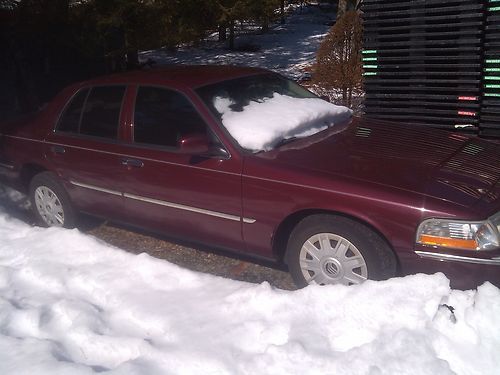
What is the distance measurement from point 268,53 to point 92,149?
13.9m

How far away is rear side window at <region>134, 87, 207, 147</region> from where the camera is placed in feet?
12.7

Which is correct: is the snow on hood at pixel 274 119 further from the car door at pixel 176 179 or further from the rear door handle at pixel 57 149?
the rear door handle at pixel 57 149

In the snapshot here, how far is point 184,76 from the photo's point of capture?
4242 mm

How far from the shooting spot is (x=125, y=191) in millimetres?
4227

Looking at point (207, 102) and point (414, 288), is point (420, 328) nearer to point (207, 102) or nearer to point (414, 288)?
point (414, 288)

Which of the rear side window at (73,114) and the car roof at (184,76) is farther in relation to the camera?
the rear side window at (73,114)

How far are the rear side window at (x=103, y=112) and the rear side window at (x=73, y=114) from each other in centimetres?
7

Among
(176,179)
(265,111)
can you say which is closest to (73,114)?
(176,179)

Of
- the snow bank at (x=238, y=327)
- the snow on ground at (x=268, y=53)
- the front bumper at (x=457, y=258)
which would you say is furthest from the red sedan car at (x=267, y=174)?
the snow on ground at (x=268, y=53)

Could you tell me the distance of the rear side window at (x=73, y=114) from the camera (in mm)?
4611

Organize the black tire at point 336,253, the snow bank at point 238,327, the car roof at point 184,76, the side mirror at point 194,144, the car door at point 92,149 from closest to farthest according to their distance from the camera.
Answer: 1. the snow bank at point 238,327
2. the black tire at point 336,253
3. the side mirror at point 194,144
4. the car roof at point 184,76
5. the car door at point 92,149

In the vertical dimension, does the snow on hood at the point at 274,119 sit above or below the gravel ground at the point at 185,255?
above

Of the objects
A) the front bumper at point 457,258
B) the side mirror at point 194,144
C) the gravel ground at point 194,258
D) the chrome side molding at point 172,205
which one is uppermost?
the side mirror at point 194,144

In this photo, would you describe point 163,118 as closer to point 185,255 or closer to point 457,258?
point 185,255
